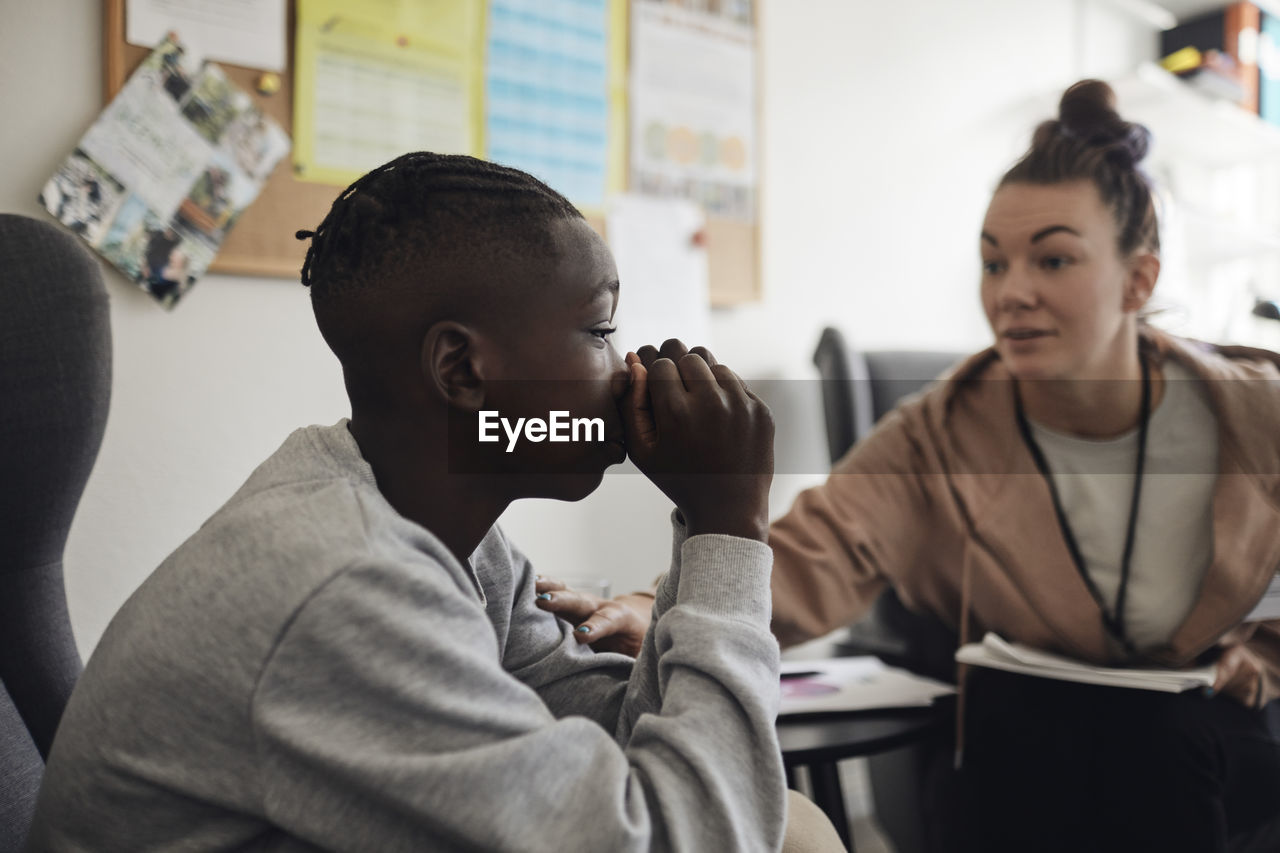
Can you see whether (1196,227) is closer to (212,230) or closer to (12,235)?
(212,230)

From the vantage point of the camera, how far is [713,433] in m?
0.65

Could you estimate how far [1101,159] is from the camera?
1252mm

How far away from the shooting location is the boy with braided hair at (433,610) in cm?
51

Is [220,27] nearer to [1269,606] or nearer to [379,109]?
[379,109]

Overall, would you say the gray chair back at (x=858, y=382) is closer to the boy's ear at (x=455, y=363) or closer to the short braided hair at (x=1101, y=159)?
the short braided hair at (x=1101, y=159)

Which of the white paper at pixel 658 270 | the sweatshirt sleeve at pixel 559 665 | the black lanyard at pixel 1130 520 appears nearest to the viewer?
the sweatshirt sleeve at pixel 559 665

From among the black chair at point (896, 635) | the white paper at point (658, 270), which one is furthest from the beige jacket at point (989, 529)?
the white paper at point (658, 270)

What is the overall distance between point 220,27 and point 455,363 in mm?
871

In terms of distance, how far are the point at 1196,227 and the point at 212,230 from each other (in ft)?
7.83

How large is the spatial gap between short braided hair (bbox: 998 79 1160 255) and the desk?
69 centimetres

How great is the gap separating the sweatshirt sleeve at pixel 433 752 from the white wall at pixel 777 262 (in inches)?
32.3

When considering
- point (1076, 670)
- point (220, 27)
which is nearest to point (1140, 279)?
point (1076, 670)

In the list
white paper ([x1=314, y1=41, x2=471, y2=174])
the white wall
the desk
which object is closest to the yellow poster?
white paper ([x1=314, y1=41, x2=471, y2=174])

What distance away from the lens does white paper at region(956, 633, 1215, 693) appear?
1026mm
